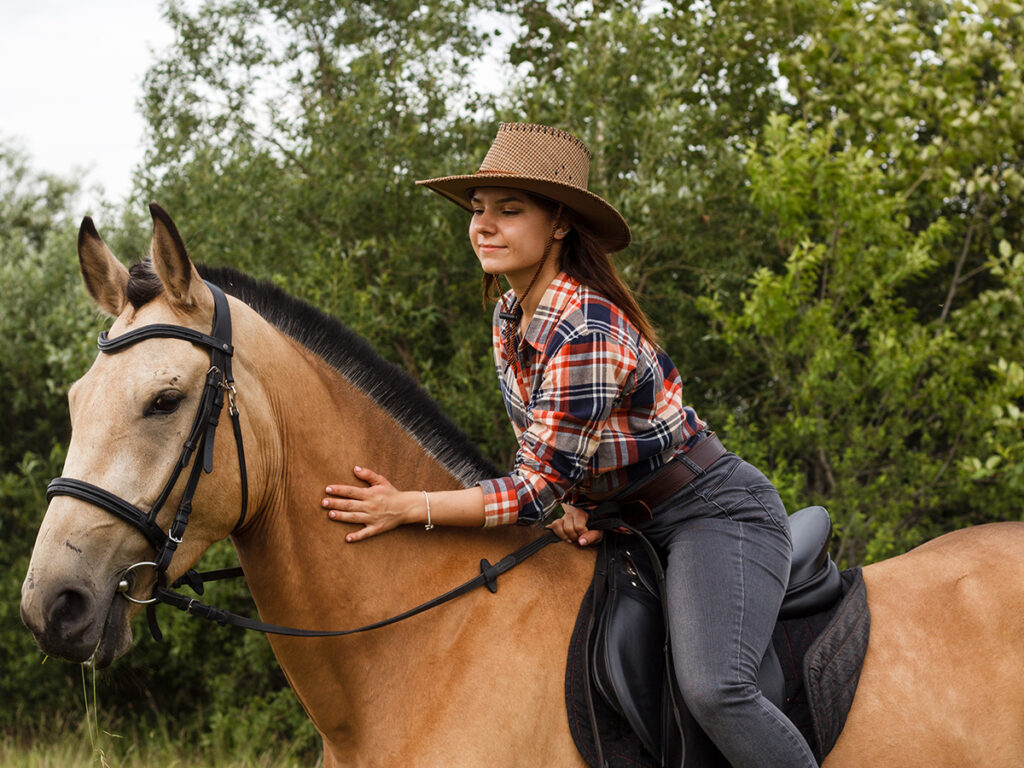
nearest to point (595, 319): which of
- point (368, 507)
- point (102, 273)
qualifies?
point (368, 507)

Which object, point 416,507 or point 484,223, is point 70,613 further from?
point 484,223

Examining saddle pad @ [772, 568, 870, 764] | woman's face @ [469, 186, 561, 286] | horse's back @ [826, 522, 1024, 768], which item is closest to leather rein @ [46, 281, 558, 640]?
woman's face @ [469, 186, 561, 286]

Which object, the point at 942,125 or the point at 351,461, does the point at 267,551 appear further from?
the point at 942,125

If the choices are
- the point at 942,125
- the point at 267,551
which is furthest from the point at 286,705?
the point at 942,125

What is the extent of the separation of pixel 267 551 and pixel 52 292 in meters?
7.38

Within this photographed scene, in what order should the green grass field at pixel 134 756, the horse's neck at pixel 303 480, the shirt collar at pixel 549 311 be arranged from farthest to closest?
the green grass field at pixel 134 756 < the shirt collar at pixel 549 311 < the horse's neck at pixel 303 480

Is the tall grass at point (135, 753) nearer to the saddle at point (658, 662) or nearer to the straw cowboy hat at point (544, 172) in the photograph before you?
the saddle at point (658, 662)

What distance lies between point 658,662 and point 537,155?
1.67 metres

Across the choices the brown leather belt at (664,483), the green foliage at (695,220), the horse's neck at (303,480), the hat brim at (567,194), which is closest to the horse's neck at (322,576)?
the horse's neck at (303,480)

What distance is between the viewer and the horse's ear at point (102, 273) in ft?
8.89

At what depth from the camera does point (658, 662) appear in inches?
106

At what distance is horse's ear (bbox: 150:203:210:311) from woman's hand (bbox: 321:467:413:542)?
2.30 feet

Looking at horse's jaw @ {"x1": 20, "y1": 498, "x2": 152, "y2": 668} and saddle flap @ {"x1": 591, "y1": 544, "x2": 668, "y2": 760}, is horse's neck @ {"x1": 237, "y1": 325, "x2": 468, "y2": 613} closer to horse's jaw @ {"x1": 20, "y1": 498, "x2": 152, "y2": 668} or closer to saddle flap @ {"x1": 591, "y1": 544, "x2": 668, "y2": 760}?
horse's jaw @ {"x1": 20, "y1": 498, "x2": 152, "y2": 668}

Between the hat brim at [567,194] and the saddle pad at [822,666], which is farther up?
the hat brim at [567,194]
